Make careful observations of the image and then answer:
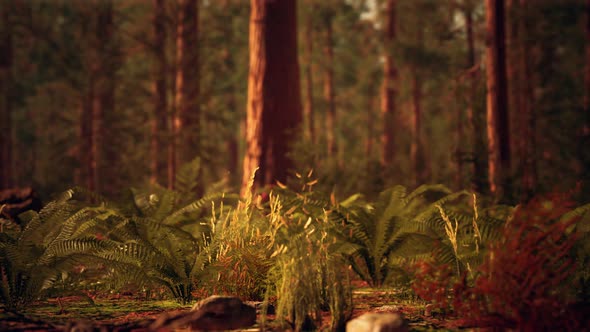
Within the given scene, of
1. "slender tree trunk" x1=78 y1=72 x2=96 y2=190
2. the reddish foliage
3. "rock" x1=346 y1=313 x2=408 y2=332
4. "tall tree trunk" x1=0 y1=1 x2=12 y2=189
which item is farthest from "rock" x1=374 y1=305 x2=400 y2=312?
"tall tree trunk" x1=0 y1=1 x2=12 y2=189

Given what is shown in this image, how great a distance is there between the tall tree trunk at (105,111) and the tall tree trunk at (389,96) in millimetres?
9182

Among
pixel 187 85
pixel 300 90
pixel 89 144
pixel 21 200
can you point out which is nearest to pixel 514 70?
pixel 187 85

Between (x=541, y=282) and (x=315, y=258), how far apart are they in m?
1.32

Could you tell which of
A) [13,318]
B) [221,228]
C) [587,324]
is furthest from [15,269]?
[587,324]

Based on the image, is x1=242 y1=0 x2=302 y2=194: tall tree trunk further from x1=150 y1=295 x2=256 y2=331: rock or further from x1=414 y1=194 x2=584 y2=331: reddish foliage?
x1=414 y1=194 x2=584 y2=331: reddish foliage

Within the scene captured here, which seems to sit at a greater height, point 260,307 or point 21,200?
point 21,200

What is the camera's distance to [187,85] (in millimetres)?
12375

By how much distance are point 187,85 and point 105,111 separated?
5013 millimetres

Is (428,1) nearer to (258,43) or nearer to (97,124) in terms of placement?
(97,124)

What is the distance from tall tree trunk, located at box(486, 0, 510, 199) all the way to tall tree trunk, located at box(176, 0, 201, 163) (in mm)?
6146

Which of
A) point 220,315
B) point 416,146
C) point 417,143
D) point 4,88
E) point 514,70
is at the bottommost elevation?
point 220,315

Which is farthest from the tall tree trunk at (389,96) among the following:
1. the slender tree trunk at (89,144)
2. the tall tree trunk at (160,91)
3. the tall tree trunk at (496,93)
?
the slender tree trunk at (89,144)

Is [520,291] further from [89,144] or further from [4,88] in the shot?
[4,88]

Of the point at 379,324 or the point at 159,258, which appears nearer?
the point at 379,324
